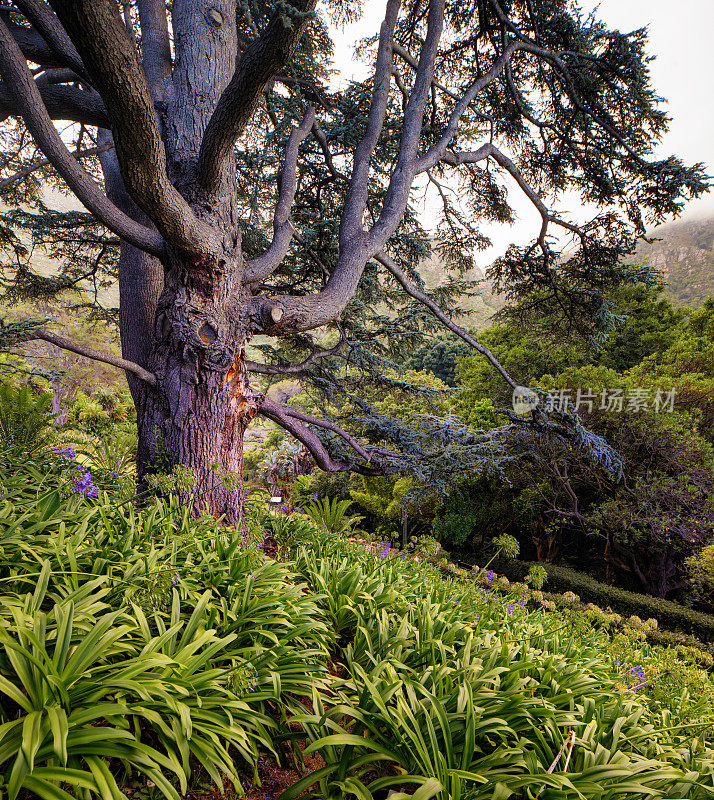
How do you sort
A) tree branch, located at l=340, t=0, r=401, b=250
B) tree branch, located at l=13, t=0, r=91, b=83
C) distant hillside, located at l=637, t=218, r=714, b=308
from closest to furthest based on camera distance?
tree branch, located at l=13, t=0, r=91, b=83 → tree branch, located at l=340, t=0, r=401, b=250 → distant hillside, located at l=637, t=218, r=714, b=308

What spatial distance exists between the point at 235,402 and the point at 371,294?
8.82 feet

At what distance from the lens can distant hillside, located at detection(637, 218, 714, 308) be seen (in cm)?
2712

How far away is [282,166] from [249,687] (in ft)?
14.2

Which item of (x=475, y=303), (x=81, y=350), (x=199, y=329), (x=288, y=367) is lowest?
(x=81, y=350)

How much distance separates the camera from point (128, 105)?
1.80 meters

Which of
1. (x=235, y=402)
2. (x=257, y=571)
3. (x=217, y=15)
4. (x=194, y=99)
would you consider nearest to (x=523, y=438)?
(x=235, y=402)

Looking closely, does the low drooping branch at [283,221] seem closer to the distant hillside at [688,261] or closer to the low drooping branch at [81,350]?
the low drooping branch at [81,350]

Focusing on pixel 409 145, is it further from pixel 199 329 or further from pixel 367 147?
pixel 199 329

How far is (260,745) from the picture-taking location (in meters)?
1.47

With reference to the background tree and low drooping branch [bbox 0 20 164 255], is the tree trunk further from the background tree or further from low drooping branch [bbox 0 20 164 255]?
low drooping branch [bbox 0 20 164 255]

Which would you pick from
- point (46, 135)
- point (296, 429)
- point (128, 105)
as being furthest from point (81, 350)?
point (296, 429)

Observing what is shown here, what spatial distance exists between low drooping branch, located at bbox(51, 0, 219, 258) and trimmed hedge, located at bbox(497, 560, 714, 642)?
9742 millimetres

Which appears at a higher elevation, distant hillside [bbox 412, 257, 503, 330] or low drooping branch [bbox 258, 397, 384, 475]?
distant hillside [bbox 412, 257, 503, 330]

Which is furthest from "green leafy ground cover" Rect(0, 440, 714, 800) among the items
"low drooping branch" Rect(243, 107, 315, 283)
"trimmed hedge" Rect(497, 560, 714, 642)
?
"trimmed hedge" Rect(497, 560, 714, 642)
